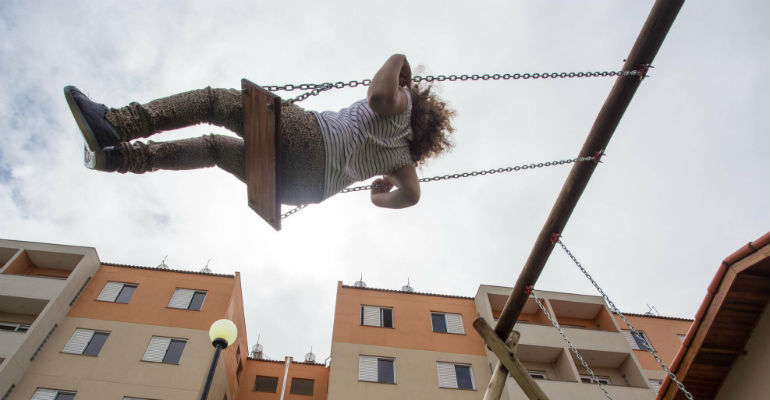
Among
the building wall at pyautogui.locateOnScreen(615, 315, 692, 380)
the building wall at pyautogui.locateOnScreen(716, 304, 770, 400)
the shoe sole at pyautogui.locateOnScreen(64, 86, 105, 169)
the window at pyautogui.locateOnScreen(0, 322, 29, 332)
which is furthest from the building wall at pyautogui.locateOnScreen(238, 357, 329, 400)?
the shoe sole at pyautogui.locateOnScreen(64, 86, 105, 169)

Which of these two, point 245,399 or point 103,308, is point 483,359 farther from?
point 103,308

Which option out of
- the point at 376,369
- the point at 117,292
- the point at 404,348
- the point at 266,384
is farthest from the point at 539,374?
the point at 117,292

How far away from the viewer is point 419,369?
16969mm

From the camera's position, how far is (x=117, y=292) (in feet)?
61.8

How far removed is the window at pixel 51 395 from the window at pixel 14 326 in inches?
145

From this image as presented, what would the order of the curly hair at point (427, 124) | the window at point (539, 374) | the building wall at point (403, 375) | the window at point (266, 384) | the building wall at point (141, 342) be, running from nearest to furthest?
the curly hair at point (427, 124), the building wall at point (141, 342), the building wall at point (403, 375), the window at point (539, 374), the window at point (266, 384)

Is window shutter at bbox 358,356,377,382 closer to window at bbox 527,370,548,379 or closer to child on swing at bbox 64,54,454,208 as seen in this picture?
window at bbox 527,370,548,379

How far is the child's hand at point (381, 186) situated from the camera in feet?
14.1

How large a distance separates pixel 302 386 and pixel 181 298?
7024mm

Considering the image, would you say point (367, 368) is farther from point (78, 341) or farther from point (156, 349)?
point (78, 341)

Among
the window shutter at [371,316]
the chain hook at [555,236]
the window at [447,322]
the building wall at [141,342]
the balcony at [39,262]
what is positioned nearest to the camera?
the chain hook at [555,236]

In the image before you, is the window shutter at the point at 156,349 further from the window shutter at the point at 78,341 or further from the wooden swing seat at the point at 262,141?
the wooden swing seat at the point at 262,141

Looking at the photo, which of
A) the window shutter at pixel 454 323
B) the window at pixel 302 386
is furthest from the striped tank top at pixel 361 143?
the window at pixel 302 386

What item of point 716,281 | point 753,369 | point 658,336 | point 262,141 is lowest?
point 262,141
